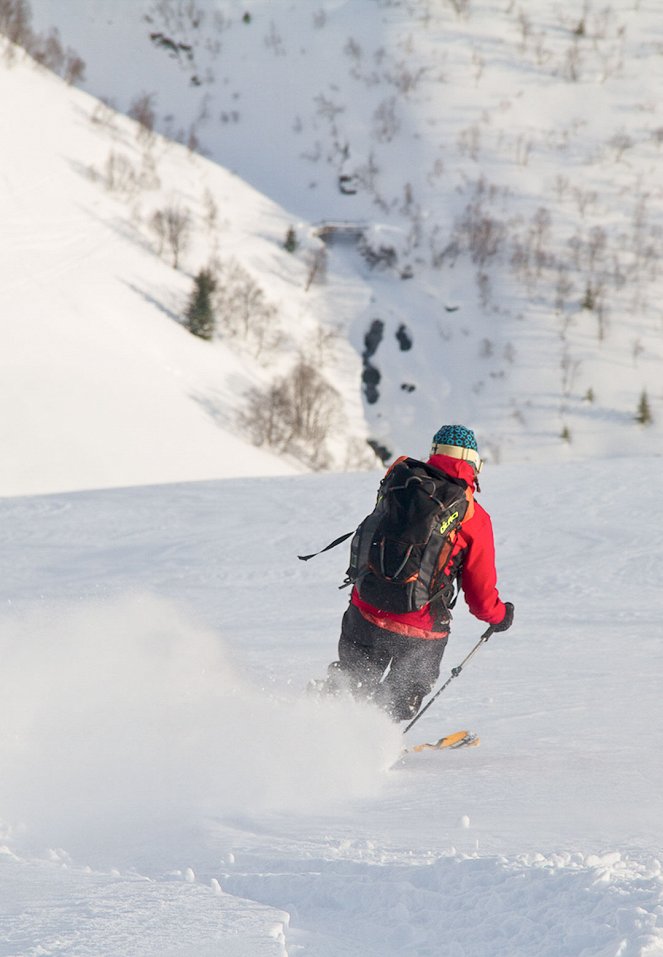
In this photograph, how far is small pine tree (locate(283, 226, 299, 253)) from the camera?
58.2 metres

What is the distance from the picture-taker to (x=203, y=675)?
17.0 ft

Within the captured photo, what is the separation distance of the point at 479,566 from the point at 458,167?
60155 mm

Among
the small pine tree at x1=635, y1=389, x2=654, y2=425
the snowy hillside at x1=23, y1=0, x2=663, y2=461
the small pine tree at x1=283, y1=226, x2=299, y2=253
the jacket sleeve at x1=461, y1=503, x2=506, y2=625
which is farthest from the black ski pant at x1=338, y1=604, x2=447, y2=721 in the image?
the small pine tree at x1=283, y1=226, x2=299, y2=253

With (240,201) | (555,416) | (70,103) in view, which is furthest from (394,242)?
(70,103)

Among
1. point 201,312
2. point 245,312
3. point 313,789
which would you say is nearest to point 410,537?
point 313,789

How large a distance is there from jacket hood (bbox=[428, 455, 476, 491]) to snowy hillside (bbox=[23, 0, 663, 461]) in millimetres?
43506

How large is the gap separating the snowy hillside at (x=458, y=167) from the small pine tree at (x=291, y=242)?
250 centimetres

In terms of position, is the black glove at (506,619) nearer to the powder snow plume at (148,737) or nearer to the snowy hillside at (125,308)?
the powder snow plume at (148,737)

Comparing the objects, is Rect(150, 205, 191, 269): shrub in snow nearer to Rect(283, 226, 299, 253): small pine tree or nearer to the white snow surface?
Rect(283, 226, 299, 253): small pine tree

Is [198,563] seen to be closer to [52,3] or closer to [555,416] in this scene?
[555,416]

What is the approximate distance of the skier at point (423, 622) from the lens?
427 centimetres

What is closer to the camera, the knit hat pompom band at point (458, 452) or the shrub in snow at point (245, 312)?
the knit hat pompom band at point (458, 452)

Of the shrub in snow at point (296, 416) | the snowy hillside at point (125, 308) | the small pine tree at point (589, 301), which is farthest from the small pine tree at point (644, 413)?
the shrub in snow at point (296, 416)

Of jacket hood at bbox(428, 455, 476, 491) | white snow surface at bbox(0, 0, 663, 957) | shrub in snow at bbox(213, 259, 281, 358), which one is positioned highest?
jacket hood at bbox(428, 455, 476, 491)
